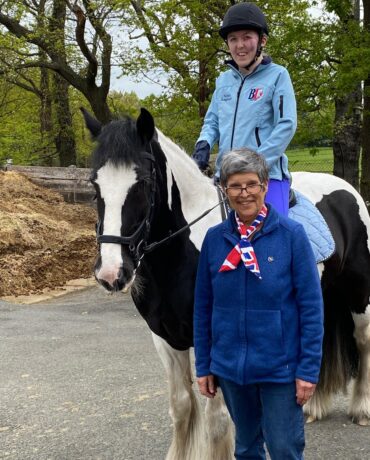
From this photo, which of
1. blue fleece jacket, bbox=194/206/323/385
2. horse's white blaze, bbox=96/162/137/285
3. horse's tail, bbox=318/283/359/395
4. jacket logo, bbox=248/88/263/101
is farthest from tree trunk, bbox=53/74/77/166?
blue fleece jacket, bbox=194/206/323/385

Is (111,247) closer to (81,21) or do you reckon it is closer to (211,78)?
(211,78)

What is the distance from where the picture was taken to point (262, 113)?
2.97 metres

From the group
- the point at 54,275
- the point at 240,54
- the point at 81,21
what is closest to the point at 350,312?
the point at 240,54

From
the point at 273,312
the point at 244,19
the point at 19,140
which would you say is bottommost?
the point at 273,312

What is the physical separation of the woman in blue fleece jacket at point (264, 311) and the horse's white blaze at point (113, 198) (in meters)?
0.42

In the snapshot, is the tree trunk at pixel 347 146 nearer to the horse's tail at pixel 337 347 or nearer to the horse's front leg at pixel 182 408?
the horse's tail at pixel 337 347

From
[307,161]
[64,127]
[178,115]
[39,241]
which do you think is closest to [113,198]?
[39,241]

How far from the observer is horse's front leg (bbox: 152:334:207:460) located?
2992mm

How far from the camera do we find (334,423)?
3820 millimetres

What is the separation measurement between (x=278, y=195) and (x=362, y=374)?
175 cm

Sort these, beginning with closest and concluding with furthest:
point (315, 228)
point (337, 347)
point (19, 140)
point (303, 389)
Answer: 1. point (303, 389)
2. point (315, 228)
3. point (337, 347)
4. point (19, 140)

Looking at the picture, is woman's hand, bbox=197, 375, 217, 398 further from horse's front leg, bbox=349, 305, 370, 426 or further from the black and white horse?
horse's front leg, bbox=349, 305, 370, 426

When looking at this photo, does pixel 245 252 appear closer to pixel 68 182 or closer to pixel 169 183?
pixel 169 183

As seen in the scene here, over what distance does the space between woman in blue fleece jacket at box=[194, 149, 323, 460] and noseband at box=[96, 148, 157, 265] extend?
389 mm
